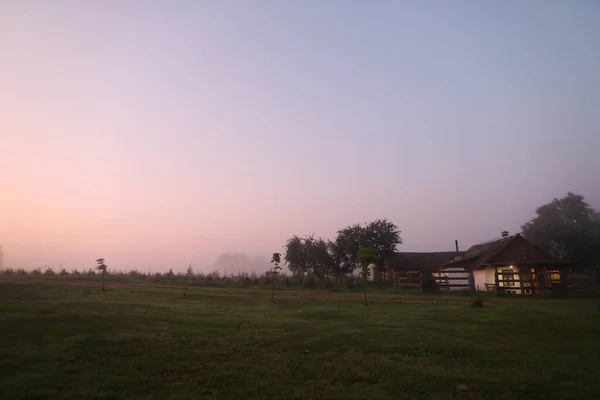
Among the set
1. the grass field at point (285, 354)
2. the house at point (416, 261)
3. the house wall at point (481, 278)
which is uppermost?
the house at point (416, 261)

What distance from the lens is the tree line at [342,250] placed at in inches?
2490

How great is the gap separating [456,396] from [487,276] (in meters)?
38.2

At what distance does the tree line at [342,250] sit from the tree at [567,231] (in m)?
24.4

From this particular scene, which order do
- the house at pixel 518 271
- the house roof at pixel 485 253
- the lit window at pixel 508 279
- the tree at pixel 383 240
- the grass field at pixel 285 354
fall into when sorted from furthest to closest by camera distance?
the tree at pixel 383 240
the house roof at pixel 485 253
the lit window at pixel 508 279
the house at pixel 518 271
the grass field at pixel 285 354

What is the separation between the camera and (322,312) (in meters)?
21.1

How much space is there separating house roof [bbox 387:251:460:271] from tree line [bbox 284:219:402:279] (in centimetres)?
305

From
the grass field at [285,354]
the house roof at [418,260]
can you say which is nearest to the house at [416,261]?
the house roof at [418,260]

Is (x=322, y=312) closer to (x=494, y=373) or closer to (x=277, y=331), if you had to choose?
(x=277, y=331)

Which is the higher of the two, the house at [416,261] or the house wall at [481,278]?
the house at [416,261]

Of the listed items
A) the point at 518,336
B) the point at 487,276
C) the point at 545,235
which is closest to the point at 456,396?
the point at 518,336

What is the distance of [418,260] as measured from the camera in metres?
69.8

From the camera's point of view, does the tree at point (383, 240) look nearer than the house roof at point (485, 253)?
No

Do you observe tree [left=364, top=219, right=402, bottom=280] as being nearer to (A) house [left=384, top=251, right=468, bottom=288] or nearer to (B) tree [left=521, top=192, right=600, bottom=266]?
(A) house [left=384, top=251, right=468, bottom=288]

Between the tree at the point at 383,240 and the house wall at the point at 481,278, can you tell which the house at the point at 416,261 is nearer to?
the tree at the point at 383,240
